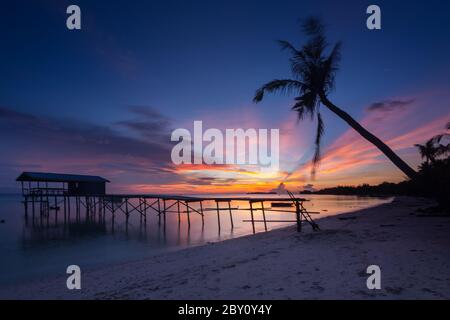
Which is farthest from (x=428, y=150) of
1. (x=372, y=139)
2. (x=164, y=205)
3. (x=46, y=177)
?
(x=46, y=177)

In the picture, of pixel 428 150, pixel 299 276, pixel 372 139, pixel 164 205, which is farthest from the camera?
pixel 164 205

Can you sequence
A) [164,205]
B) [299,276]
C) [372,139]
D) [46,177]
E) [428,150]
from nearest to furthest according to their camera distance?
[299,276], [372,139], [428,150], [164,205], [46,177]

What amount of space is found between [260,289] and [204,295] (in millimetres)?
1259

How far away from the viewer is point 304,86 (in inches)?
441

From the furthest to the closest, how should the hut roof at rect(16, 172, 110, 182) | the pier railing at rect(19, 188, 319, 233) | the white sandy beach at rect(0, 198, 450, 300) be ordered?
the hut roof at rect(16, 172, 110, 182), the pier railing at rect(19, 188, 319, 233), the white sandy beach at rect(0, 198, 450, 300)

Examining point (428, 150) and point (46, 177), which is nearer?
point (428, 150)

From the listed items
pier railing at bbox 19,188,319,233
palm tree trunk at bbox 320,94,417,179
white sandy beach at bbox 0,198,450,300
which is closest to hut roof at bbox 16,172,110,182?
pier railing at bbox 19,188,319,233

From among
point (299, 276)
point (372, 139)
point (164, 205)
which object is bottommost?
point (164, 205)

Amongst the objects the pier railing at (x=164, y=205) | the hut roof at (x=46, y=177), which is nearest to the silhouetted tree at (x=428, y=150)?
the pier railing at (x=164, y=205)

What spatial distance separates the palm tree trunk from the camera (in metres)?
9.10

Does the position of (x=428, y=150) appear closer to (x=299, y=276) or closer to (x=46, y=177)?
(x=299, y=276)

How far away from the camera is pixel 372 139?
970 cm

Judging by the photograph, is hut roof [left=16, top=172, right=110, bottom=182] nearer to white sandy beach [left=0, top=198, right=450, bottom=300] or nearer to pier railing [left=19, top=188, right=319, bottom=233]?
pier railing [left=19, top=188, right=319, bottom=233]
